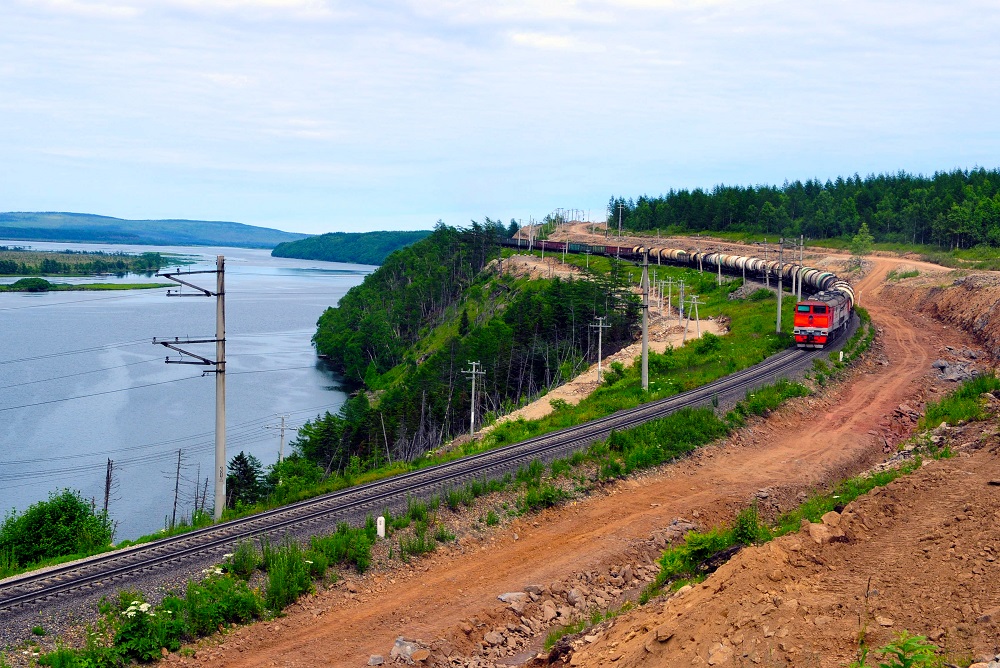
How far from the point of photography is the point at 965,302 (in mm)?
55000

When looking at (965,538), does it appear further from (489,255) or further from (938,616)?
(489,255)

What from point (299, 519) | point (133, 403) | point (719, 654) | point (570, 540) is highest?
point (719, 654)

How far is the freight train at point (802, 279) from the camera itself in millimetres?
43203

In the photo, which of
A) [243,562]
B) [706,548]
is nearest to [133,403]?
[243,562]

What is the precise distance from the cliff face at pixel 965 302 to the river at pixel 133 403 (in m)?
43.4

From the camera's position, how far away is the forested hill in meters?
95.2

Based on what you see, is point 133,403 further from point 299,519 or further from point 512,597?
point 512,597

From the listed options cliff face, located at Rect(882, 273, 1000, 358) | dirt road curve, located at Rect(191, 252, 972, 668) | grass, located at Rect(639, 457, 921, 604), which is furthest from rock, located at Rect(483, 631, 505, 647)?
cliff face, located at Rect(882, 273, 1000, 358)

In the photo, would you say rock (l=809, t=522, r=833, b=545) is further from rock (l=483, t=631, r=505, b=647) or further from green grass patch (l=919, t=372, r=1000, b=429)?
green grass patch (l=919, t=372, r=1000, b=429)

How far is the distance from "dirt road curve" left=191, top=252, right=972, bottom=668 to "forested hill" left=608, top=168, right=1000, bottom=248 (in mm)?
69495

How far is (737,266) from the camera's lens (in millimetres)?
Result: 81375

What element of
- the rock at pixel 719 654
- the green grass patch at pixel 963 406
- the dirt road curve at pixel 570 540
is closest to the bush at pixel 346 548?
the dirt road curve at pixel 570 540

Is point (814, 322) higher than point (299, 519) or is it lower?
higher

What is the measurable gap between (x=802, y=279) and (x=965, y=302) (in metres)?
14.6
